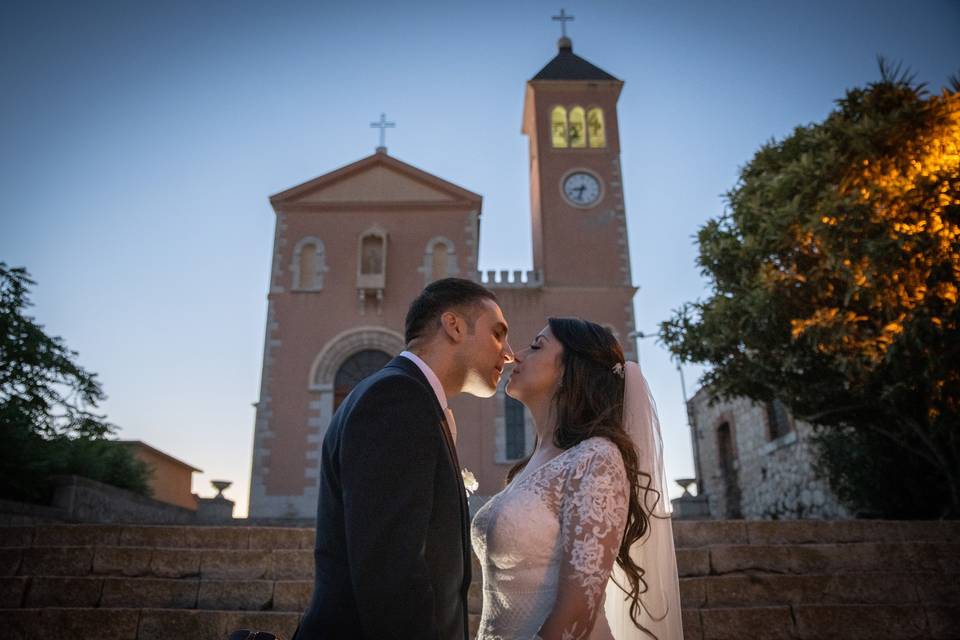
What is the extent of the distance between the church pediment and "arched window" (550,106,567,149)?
4.34m

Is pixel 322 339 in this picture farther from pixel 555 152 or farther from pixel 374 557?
pixel 374 557

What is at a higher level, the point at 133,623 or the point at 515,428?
the point at 515,428

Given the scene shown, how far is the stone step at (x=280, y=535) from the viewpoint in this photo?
20.4 feet

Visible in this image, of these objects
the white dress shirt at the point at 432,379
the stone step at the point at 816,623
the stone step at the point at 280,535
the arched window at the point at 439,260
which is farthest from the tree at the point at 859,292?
the arched window at the point at 439,260

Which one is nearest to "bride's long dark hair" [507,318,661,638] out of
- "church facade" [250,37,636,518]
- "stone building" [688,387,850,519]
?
"stone building" [688,387,850,519]

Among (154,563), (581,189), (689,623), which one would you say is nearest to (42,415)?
(154,563)

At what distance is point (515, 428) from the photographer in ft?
56.9

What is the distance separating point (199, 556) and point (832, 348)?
8.16 meters

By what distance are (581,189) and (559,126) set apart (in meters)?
2.82

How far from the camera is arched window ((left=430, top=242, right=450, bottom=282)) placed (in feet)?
61.2

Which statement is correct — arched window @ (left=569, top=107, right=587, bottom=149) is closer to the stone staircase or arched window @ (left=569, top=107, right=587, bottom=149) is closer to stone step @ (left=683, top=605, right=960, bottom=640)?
the stone staircase

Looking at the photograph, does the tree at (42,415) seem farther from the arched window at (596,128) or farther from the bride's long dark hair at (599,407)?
the arched window at (596,128)

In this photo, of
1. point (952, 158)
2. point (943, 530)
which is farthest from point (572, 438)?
point (952, 158)

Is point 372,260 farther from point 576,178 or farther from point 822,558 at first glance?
point 822,558
